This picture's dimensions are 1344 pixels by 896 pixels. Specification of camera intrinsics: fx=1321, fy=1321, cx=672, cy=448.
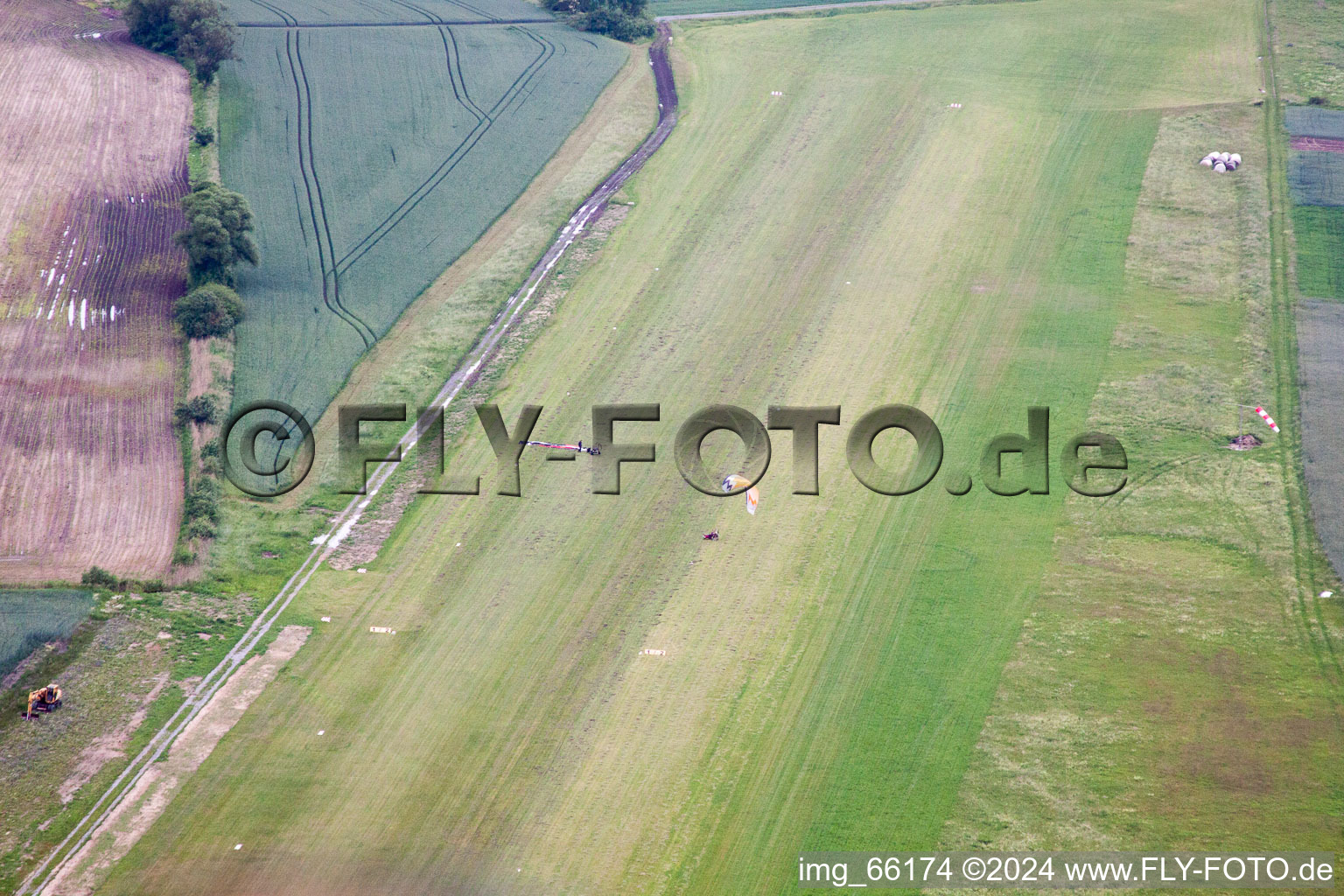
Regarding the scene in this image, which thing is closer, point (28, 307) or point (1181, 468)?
point (1181, 468)

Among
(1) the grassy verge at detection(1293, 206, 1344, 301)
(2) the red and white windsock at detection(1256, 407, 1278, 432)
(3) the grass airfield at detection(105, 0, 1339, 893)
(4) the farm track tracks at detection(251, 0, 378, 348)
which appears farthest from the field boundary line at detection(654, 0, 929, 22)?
(2) the red and white windsock at detection(1256, 407, 1278, 432)

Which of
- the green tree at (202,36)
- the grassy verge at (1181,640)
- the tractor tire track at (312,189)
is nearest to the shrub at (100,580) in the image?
the tractor tire track at (312,189)

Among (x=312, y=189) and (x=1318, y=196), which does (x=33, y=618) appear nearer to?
(x=312, y=189)

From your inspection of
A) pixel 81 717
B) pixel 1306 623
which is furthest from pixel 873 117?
pixel 81 717

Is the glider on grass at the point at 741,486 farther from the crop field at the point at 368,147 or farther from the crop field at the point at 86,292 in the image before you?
the crop field at the point at 86,292

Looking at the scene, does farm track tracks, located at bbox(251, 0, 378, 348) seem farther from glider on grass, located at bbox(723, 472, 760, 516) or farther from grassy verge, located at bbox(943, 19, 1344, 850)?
grassy verge, located at bbox(943, 19, 1344, 850)

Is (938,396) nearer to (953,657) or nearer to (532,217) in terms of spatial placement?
(953,657)
